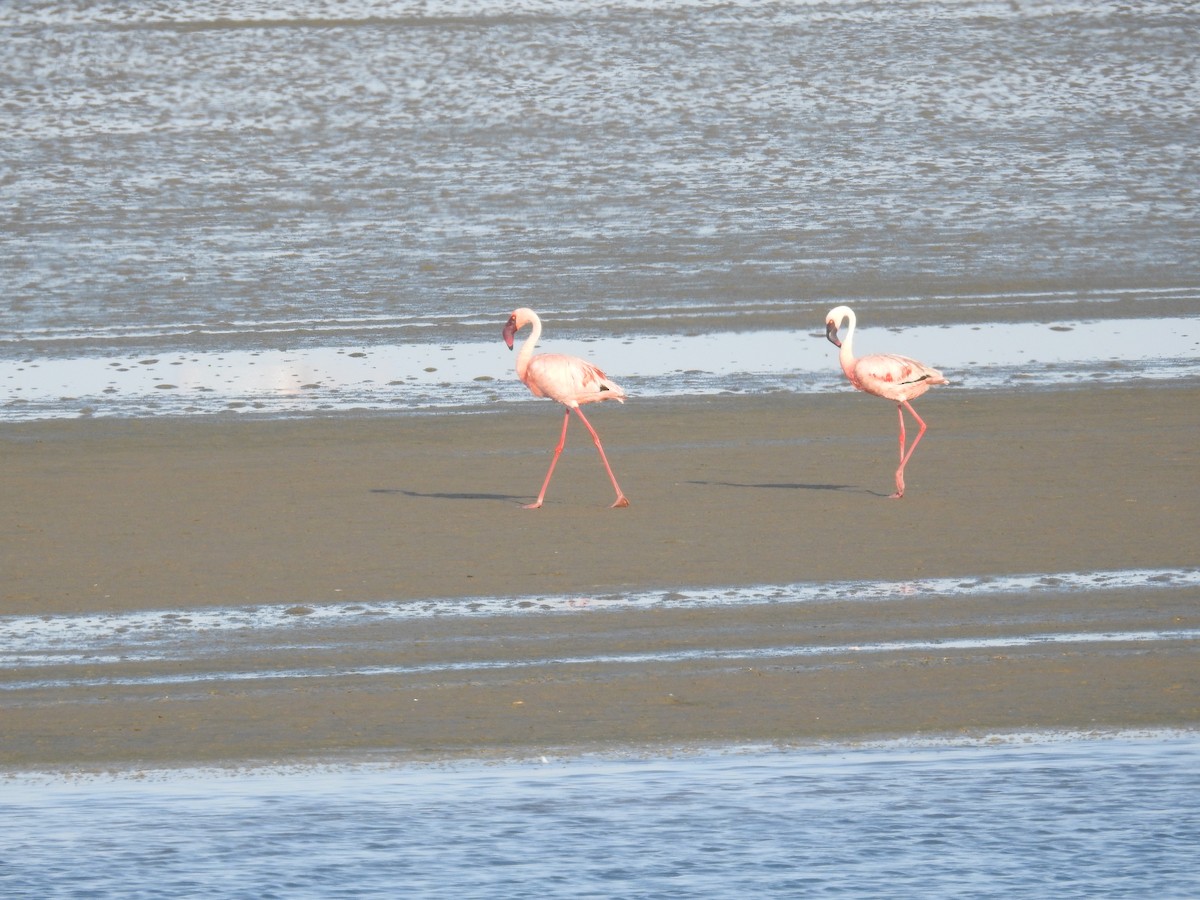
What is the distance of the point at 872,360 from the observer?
12.3 metres

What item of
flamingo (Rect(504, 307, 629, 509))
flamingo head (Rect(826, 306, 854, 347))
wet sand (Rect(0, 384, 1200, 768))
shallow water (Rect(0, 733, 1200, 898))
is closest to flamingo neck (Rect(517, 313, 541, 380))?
flamingo (Rect(504, 307, 629, 509))

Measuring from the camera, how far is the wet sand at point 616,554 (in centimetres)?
816

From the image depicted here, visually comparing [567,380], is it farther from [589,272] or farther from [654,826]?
[589,272]

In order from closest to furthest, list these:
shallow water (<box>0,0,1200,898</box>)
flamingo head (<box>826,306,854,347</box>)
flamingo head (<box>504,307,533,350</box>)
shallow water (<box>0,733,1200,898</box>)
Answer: shallow water (<box>0,733,1200,898</box>) → shallow water (<box>0,0,1200,898</box>) → flamingo head (<box>826,306,854,347</box>) → flamingo head (<box>504,307,533,350</box>)

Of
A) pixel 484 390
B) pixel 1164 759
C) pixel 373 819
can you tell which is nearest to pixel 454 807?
pixel 373 819

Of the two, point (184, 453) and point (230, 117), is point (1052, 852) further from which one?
point (230, 117)

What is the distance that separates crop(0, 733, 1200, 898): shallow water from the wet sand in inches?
10.2

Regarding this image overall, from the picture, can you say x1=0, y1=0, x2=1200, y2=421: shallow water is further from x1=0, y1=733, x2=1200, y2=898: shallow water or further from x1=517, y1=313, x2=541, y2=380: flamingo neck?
x1=0, y1=733, x2=1200, y2=898: shallow water

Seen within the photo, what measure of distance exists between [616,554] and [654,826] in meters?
3.63

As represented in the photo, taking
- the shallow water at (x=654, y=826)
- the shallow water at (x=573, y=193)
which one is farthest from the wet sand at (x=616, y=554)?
the shallow water at (x=573, y=193)

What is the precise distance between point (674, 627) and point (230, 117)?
16.5 m

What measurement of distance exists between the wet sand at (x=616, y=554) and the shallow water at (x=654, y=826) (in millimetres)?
258

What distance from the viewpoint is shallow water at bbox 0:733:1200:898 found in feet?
22.3

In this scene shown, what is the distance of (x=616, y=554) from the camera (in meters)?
10.7
